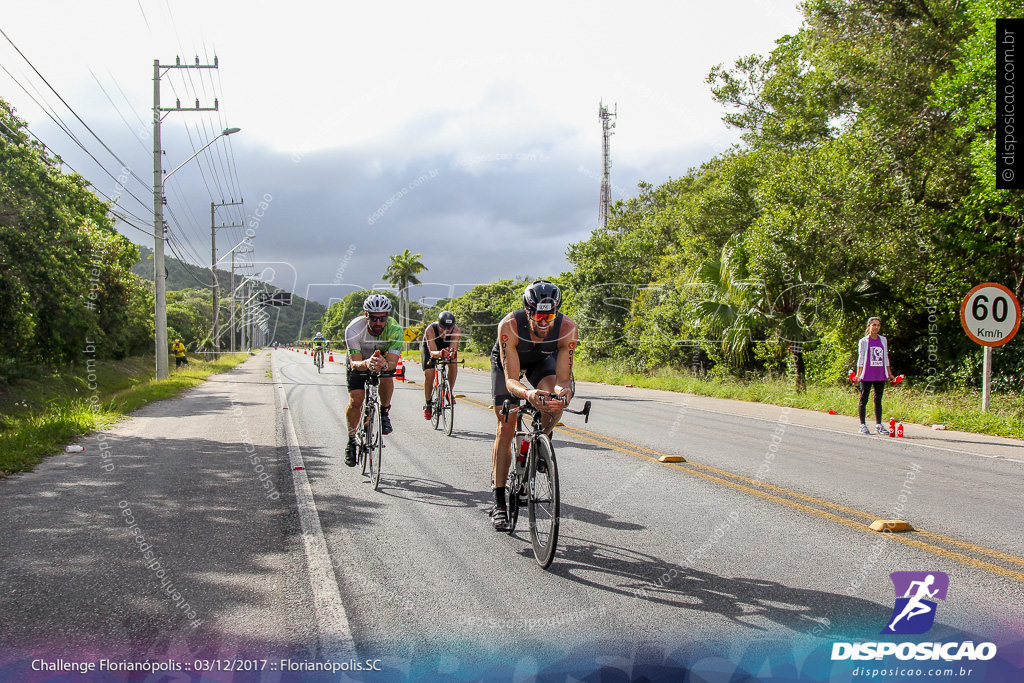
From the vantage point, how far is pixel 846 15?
18.4 m

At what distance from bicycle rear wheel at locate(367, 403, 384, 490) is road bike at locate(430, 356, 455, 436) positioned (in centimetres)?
347

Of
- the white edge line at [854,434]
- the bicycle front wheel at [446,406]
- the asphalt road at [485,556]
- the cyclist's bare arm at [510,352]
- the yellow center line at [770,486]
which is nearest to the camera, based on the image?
the asphalt road at [485,556]

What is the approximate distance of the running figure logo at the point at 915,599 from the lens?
367 cm

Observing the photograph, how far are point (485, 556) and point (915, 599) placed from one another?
2.75 metres

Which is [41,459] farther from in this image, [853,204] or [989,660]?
[853,204]

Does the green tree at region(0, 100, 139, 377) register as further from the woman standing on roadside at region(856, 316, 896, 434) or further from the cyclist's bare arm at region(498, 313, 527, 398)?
the woman standing on roadside at region(856, 316, 896, 434)

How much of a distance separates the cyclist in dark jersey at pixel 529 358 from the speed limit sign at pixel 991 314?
952 cm

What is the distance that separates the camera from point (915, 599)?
4.03 meters

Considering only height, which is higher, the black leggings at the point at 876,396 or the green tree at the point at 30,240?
the green tree at the point at 30,240

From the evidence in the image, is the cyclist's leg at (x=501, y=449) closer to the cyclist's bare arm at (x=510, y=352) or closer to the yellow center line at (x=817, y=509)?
the cyclist's bare arm at (x=510, y=352)

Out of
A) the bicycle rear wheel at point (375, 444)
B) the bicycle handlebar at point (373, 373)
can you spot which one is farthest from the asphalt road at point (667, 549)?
the bicycle handlebar at point (373, 373)

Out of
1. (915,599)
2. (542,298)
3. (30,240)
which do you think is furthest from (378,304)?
(30,240)

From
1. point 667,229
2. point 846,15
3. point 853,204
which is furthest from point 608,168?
point 853,204

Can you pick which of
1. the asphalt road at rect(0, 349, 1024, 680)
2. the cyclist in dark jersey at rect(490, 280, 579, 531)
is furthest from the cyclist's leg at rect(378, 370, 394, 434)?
the cyclist in dark jersey at rect(490, 280, 579, 531)
